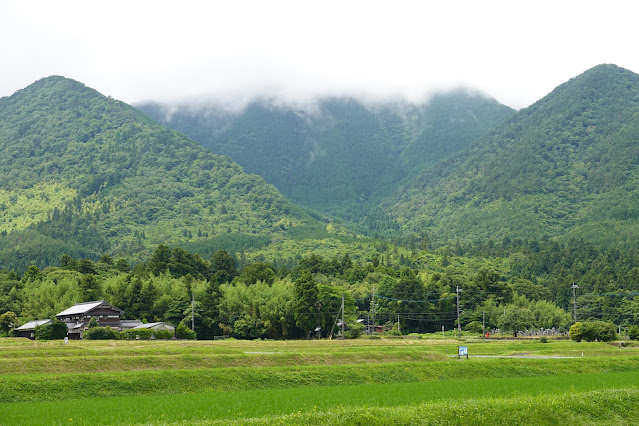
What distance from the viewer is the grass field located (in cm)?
2950

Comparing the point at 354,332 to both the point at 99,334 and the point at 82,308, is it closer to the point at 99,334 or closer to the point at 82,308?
the point at 99,334

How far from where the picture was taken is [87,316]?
9544 cm

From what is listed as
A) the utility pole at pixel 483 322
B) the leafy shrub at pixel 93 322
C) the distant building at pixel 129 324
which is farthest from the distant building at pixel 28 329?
the utility pole at pixel 483 322

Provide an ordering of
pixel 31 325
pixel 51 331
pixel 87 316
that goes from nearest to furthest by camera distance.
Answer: pixel 51 331 → pixel 87 316 → pixel 31 325

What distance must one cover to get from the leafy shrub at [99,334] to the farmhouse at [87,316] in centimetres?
644

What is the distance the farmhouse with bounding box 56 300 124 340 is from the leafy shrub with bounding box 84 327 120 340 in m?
6.44

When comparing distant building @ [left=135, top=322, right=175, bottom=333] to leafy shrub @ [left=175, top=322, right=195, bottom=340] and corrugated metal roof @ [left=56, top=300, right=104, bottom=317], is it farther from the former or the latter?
corrugated metal roof @ [left=56, top=300, right=104, bottom=317]

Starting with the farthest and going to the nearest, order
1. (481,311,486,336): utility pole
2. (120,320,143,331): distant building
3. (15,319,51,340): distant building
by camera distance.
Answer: (481,311,486,336): utility pole < (120,320,143,331): distant building < (15,319,51,340): distant building

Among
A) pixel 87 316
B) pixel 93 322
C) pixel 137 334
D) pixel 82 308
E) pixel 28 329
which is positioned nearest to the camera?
pixel 137 334

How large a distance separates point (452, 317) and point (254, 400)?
312ft

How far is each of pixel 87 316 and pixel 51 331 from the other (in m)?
7.89

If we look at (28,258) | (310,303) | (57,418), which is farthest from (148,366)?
(28,258)

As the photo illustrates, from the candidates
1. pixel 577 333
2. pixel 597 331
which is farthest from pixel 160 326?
pixel 597 331

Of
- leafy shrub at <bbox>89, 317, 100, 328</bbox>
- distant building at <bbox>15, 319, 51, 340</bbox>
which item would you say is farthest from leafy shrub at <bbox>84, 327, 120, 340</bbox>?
distant building at <bbox>15, 319, 51, 340</bbox>
